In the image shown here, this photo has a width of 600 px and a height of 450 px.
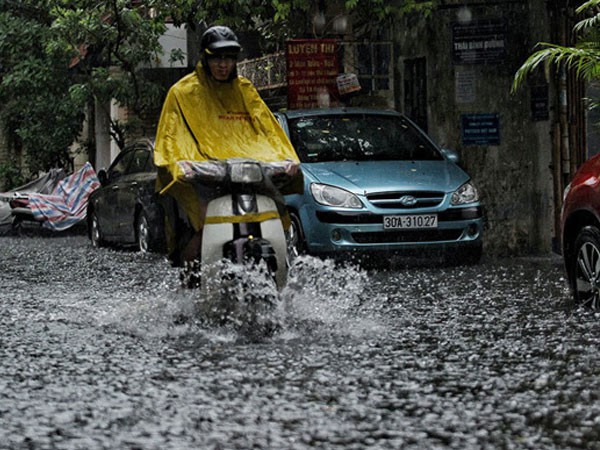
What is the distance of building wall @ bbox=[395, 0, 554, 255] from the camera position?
654 inches

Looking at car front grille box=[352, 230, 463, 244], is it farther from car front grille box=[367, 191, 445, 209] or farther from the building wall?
the building wall

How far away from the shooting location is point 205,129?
335 inches

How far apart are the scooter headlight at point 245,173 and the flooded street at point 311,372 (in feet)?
2.33

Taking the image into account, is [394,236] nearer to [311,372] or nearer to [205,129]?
[205,129]

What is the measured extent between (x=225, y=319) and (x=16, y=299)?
321cm

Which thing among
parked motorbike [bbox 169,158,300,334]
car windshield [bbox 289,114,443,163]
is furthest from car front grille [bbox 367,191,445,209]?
parked motorbike [bbox 169,158,300,334]

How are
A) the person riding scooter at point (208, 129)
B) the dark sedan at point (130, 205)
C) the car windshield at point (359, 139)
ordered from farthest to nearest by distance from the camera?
the dark sedan at point (130, 205) → the car windshield at point (359, 139) → the person riding scooter at point (208, 129)

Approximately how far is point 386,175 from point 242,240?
18.1ft

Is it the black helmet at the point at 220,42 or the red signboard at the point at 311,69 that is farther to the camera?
the red signboard at the point at 311,69

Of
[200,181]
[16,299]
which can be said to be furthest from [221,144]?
[16,299]

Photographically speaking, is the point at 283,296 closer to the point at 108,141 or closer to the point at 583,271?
the point at 583,271

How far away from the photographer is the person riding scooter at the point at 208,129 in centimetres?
843

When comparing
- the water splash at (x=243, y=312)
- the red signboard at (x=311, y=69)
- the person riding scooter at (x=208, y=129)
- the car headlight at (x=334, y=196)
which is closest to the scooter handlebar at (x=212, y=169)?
the person riding scooter at (x=208, y=129)

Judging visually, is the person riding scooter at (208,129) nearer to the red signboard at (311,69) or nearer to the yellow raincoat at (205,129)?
the yellow raincoat at (205,129)
